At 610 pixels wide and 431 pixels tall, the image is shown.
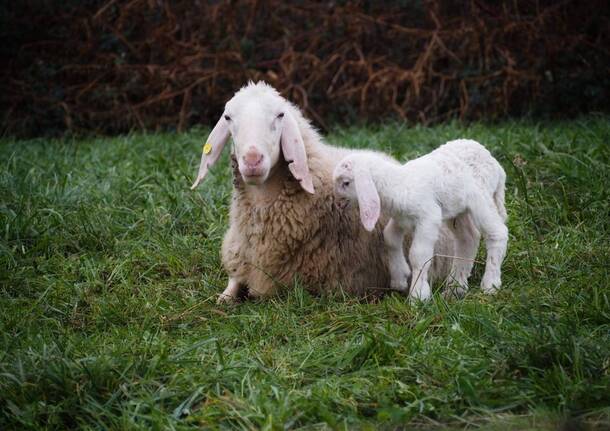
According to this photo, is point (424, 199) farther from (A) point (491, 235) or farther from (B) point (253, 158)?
(B) point (253, 158)

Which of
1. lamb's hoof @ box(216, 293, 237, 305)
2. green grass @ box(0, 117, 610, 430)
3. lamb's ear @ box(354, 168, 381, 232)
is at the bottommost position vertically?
lamb's hoof @ box(216, 293, 237, 305)

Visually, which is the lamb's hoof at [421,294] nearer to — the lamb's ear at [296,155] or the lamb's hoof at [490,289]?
the lamb's hoof at [490,289]

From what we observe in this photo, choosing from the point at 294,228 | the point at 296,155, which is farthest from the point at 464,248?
the point at 296,155

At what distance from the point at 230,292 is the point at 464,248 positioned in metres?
1.26

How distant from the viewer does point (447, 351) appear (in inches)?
130

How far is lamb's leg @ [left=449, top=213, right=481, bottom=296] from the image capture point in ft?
14.0

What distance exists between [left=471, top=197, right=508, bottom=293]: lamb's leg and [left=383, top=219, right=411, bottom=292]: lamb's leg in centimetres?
38

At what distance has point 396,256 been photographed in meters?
4.16

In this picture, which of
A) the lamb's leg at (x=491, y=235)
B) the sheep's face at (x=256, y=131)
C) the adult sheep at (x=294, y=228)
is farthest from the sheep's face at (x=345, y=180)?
the lamb's leg at (x=491, y=235)

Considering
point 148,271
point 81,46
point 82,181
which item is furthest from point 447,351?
point 81,46

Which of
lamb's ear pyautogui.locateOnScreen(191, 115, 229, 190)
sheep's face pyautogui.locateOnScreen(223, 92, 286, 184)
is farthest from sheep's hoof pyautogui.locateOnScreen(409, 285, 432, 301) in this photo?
lamb's ear pyautogui.locateOnScreen(191, 115, 229, 190)

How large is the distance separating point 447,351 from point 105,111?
6911 mm

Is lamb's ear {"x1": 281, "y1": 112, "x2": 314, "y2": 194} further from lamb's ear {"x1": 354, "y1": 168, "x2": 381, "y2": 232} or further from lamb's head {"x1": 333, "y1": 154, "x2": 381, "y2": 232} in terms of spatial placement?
lamb's ear {"x1": 354, "y1": 168, "x2": 381, "y2": 232}

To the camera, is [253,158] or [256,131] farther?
[256,131]
